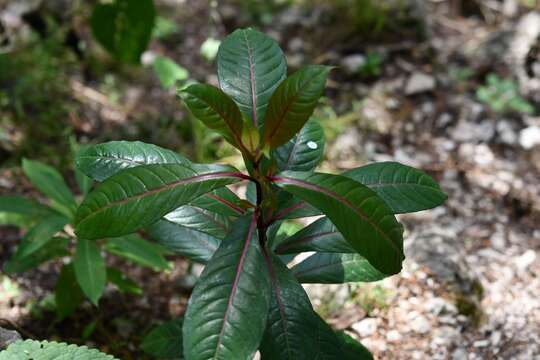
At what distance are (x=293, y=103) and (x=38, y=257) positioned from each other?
4.59 ft

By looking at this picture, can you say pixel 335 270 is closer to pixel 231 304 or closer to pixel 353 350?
pixel 353 350

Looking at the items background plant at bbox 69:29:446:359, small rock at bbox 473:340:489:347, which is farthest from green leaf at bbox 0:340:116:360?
small rock at bbox 473:340:489:347

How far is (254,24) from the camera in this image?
157 inches

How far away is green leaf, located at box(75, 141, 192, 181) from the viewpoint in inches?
57.2

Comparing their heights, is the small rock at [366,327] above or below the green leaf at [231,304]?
below

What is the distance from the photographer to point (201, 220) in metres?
1.63

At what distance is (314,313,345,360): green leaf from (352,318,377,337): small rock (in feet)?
2.19

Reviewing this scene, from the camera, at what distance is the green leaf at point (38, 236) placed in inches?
82.7

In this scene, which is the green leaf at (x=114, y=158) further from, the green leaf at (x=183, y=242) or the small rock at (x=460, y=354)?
the small rock at (x=460, y=354)

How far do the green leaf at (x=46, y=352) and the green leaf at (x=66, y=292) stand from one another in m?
0.72

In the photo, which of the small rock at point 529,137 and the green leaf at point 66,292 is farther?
the small rock at point 529,137

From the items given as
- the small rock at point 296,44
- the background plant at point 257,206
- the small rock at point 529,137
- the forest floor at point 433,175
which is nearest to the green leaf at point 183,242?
the background plant at point 257,206

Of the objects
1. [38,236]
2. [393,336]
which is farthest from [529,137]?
[38,236]

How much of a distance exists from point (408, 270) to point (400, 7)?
2.06m
